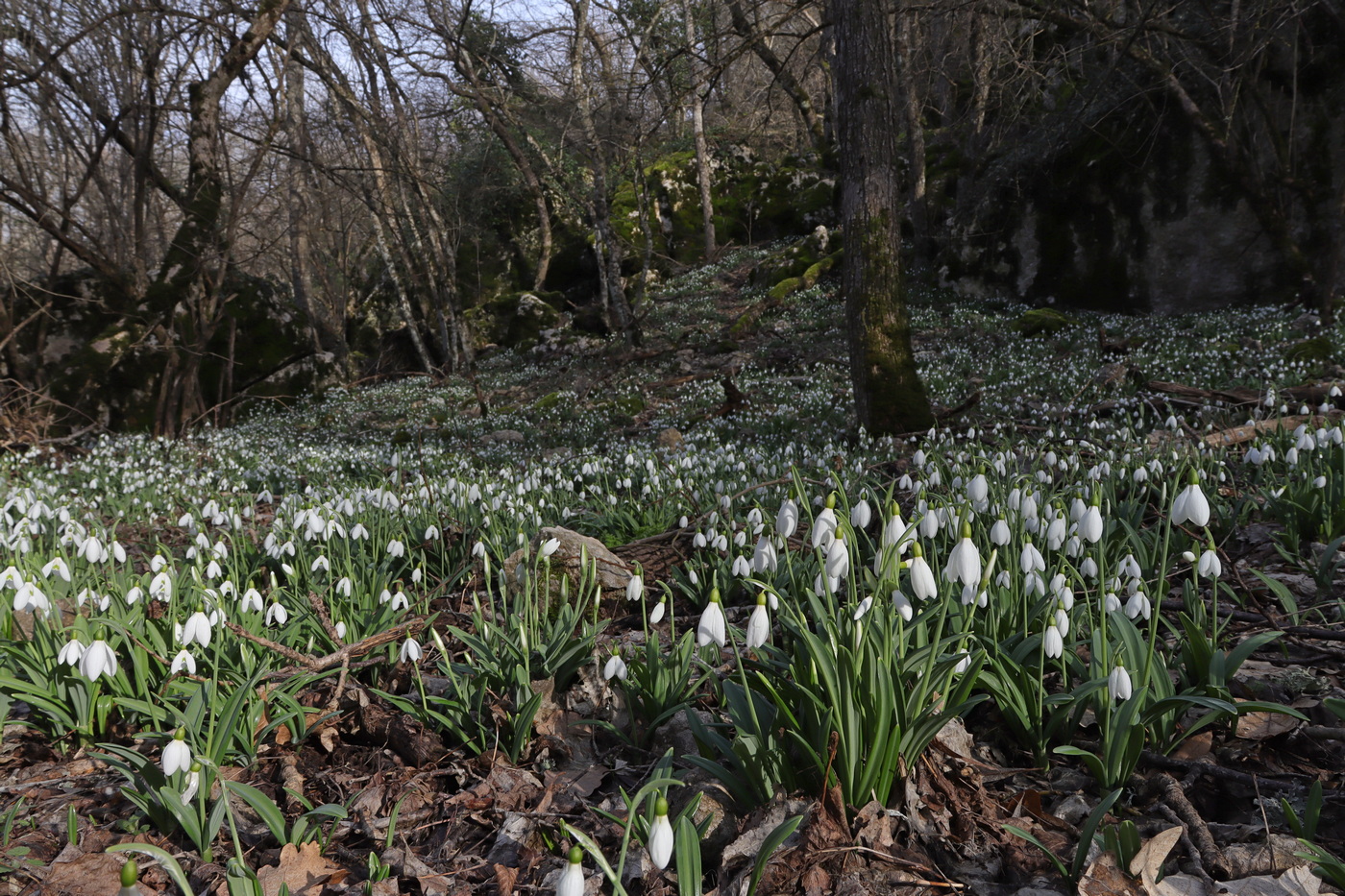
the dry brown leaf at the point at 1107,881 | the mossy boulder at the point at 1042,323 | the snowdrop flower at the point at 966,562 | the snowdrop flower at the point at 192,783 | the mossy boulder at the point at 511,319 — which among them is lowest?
the dry brown leaf at the point at 1107,881

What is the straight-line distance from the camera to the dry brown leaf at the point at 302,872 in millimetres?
1670

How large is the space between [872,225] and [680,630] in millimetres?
→ 4137

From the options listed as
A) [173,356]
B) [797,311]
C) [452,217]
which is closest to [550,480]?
[173,356]

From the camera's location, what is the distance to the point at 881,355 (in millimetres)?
6043

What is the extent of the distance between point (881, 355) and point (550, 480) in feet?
9.63

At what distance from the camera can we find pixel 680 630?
10.2 ft

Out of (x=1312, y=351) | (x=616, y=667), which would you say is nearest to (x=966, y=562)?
(x=616, y=667)

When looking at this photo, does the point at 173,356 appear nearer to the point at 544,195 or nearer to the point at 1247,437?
the point at 1247,437

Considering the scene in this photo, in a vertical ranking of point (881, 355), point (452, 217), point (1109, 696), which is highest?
point (452, 217)

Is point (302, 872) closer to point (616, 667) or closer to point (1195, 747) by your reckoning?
point (616, 667)

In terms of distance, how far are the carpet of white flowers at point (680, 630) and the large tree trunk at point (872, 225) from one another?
27.8 inches

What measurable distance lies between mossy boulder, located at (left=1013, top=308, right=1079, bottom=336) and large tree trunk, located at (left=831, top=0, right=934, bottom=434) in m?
6.27

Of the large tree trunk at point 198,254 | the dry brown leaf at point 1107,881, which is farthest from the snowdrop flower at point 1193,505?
the large tree trunk at point 198,254

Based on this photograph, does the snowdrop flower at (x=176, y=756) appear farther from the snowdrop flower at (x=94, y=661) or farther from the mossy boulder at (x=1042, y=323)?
the mossy boulder at (x=1042, y=323)
